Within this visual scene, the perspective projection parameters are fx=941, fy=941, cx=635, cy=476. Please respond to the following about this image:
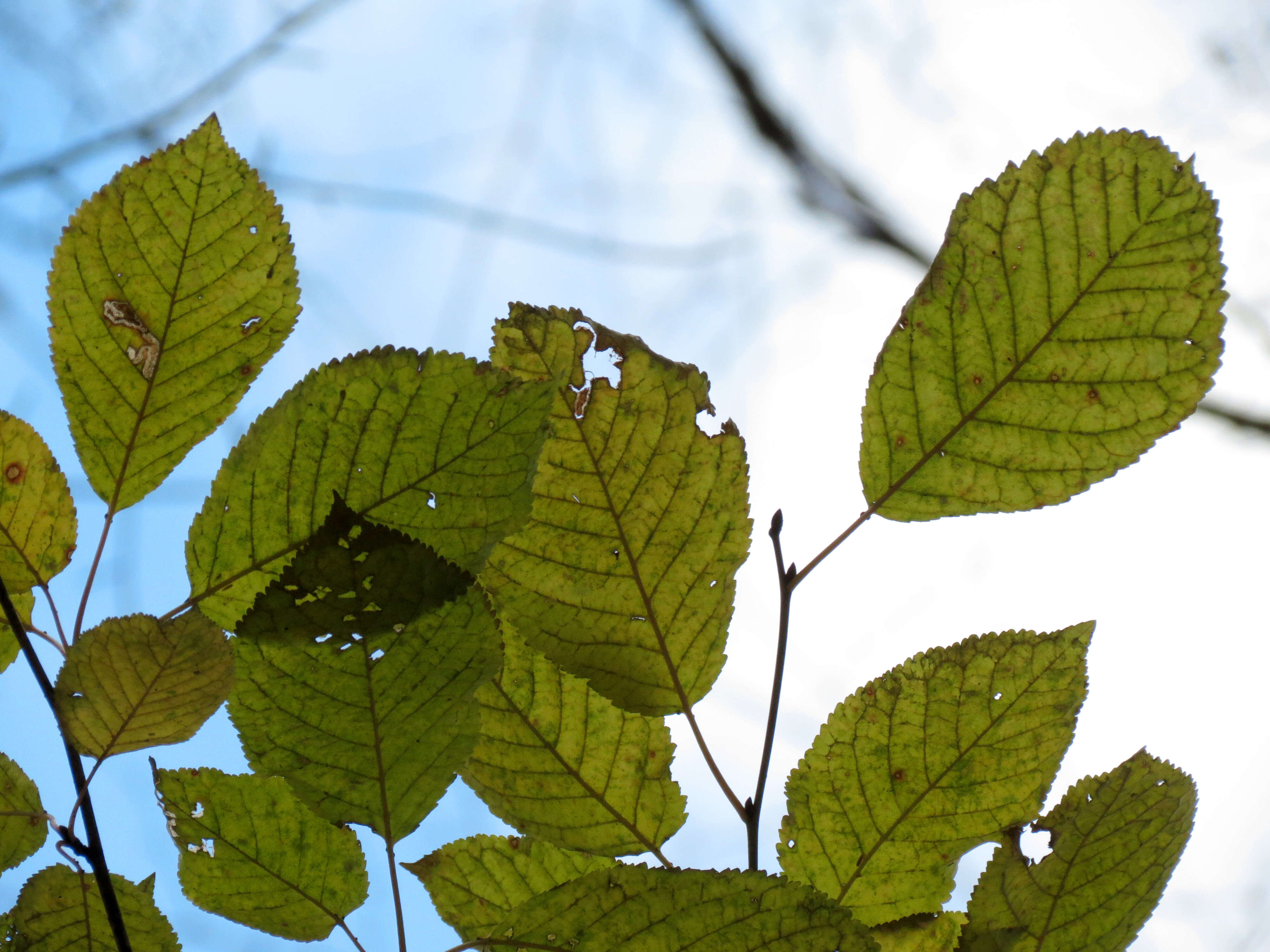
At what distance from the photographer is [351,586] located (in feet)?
1.26

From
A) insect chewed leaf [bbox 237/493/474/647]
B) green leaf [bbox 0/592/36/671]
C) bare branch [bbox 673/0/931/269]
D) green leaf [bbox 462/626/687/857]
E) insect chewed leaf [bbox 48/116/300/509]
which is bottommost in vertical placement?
green leaf [bbox 462/626/687/857]

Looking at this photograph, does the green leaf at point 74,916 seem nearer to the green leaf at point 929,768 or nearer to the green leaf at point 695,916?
the green leaf at point 695,916

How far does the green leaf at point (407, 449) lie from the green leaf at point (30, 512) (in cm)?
11

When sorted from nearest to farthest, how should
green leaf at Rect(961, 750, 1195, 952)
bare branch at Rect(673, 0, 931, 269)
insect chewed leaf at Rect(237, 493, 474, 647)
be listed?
insect chewed leaf at Rect(237, 493, 474, 647) → green leaf at Rect(961, 750, 1195, 952) → bare branch at Rect(673, 0, 931, 269)

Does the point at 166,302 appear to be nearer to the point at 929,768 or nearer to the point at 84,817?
the point at 84,817

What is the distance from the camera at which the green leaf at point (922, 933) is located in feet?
1.67

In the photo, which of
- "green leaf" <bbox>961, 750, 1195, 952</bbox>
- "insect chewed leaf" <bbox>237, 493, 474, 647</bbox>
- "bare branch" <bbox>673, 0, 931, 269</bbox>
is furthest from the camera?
"bare branch" <bbox>673, 0, 931, 269</bbox>

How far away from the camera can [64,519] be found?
1.60 feet

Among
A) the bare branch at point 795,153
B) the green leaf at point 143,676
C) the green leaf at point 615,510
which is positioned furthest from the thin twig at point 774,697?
the bare branch at point 795,153

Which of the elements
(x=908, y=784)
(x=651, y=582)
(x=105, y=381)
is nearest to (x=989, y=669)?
(x=908, y=784)

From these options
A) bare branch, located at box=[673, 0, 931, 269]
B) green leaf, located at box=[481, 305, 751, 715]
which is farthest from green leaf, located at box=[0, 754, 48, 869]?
bare branch, located at box=[673, 0, 931, 269]

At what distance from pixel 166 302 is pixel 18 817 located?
27 cm

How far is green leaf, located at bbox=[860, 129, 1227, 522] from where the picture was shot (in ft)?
1.51

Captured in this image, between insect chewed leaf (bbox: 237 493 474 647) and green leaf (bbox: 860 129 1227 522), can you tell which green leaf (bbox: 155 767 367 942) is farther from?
green leaf (bbox: 860 129 1227 522)
